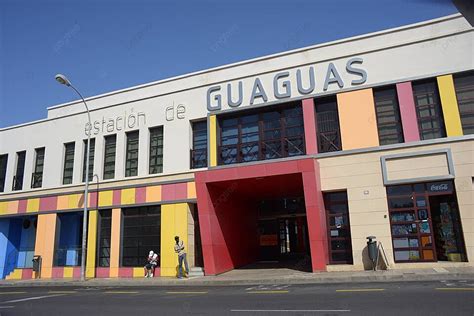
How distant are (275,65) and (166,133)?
657 cm

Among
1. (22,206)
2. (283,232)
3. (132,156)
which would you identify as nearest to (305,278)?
(283,232)

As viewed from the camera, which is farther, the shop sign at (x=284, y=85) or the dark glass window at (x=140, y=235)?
the dark glass window at (x=140, y=235)

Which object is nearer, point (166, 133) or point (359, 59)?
point (359, 59)

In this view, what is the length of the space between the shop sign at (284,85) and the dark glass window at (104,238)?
26.7 ft

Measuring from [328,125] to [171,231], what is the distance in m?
8.95

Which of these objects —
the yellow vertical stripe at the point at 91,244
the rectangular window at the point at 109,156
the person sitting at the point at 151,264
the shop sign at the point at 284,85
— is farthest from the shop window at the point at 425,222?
the yellow vertical stripe at the point at 91,244

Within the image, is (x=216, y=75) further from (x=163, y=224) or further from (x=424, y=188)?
(x=424, y=188)

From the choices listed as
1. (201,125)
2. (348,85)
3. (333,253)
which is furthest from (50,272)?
(348,85)

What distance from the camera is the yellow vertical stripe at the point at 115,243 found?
1941 cm

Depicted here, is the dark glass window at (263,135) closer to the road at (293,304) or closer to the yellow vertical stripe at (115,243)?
the yellow vertical stripe at (115,243)

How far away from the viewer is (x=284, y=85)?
58.0 feet

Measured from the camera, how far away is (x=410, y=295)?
27.8ft

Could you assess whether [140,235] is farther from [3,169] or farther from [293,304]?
[293,304]

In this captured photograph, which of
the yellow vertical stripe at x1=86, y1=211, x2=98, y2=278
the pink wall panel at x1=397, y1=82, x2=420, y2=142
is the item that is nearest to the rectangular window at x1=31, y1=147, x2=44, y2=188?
the yellow vertical stripe at x1=86, y1=211, x2=98, y2=278
